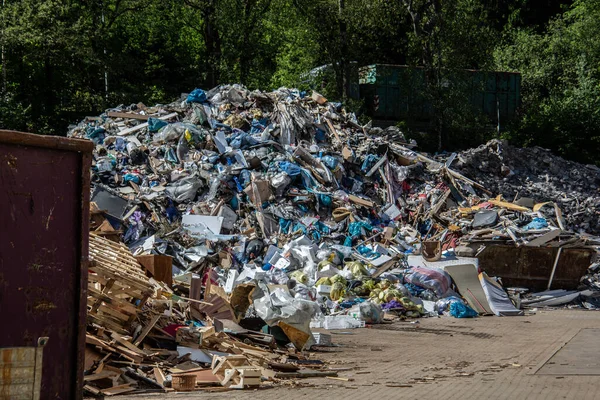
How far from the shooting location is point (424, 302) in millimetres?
15969

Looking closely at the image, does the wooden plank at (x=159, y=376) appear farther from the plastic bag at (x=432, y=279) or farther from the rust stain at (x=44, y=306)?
the plastic bag at (x=432, y=279)

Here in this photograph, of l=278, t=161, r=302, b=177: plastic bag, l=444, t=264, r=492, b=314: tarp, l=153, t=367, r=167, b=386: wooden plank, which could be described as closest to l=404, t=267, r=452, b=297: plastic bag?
l=444, t=264, r=492, b=314: tarp

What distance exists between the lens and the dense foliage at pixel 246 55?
27698 mm

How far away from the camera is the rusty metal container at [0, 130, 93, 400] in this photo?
4602 mm

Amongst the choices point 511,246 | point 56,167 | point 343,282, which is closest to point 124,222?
point 343,282

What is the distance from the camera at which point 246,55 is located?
32.1 metres

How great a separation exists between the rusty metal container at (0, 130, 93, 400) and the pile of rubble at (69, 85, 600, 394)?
13.1 feet

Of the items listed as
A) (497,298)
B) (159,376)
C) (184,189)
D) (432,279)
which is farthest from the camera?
(184,189)

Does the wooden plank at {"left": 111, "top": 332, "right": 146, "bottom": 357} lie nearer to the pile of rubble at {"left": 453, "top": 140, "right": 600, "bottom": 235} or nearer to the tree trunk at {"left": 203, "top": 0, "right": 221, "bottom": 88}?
the pile of rubble at {"left": 453, "top": 140, "right": 600, "bottom": 235}

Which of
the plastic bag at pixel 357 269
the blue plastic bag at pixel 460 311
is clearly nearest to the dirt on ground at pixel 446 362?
the blue plastic bag at pixel 460 311

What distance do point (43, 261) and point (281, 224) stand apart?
13639 mm

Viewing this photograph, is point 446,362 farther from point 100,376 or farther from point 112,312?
point 100,376

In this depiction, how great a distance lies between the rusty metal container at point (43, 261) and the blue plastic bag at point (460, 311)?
11.5 meters

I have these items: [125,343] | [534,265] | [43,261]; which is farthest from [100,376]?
[534,265]
